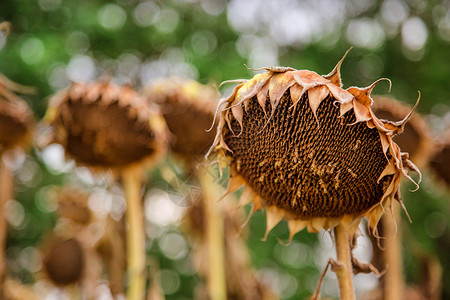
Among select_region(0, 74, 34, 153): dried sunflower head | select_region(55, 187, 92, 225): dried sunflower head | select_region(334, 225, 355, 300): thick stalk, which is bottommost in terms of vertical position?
select_region(55, 187, 92, 225): dried sunflower head

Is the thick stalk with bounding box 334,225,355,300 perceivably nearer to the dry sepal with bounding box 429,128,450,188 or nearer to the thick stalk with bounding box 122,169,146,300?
the thick stalk with bounding box 122,169,146,300

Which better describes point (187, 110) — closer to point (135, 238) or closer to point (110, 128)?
point (110, 128)

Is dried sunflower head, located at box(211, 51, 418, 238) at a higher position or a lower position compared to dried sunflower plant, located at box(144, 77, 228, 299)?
→ higher

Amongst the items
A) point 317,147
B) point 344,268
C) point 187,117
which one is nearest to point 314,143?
point 317,147

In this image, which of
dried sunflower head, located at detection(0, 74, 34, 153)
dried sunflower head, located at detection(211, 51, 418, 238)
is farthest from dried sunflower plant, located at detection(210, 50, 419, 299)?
dried sunflower head, located at detection(0, 74, 34, 153)

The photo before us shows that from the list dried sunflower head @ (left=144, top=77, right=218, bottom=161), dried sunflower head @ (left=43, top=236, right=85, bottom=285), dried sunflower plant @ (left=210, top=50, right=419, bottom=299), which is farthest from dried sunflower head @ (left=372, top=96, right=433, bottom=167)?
dried sunflower head @ (left=43, top=236, right=85, bottom=285)

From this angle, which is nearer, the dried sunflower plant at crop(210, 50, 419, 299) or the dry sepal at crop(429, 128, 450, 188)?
the dried sunflower plant at crop(210, 50, 419, 299)

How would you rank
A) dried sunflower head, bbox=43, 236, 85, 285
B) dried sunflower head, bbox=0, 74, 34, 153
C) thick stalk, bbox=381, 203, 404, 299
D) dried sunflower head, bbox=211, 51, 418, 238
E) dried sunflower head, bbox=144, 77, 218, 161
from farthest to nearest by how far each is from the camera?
dried sunflower head, bbox=43, 236, 85, 285 → dried sunflower head, bbox=0, 74, 34, 153 → dried sunflower head, bbox=144, 77, 218, 161 → thick stalk, bbox=381, 203, 404, 299 → dried sunflower head, bbox=211, 51, 418, 238

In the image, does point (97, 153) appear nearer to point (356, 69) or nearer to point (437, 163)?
point (437, 163)

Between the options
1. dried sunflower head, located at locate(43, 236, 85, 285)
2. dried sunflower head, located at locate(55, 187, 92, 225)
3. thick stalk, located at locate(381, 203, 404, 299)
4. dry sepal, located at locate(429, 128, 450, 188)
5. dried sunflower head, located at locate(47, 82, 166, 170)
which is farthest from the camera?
dried sunflower head, located at locate(55, 187, 92, 225)

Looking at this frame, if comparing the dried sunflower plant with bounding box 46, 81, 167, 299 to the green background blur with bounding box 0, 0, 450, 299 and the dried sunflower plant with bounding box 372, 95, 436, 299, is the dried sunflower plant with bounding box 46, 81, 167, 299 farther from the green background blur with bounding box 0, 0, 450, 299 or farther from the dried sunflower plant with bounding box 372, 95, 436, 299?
the green background blur with bounding box 0, 0, 450, 299
